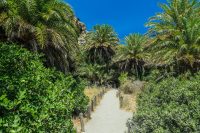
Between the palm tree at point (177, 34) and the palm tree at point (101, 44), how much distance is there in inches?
1407

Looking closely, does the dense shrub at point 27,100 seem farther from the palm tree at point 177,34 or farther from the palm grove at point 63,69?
the palm tree at point 177,34

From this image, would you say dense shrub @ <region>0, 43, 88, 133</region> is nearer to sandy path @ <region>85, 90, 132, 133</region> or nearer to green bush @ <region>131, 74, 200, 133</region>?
green bush @ <region>131, 74, 200, 133</region>

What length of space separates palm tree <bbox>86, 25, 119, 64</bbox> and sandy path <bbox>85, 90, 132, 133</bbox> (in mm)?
33232

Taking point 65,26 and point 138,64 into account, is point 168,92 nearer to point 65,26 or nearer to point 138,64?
point 65,26

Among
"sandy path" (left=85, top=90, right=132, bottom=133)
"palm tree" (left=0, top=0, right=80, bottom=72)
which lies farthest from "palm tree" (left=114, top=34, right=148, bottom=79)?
"palm tree" (left=0, top=0, right=80, bottom=72)

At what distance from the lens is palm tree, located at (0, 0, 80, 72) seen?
1984 cm

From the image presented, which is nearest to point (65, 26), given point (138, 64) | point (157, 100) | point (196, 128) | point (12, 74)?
point (157, 100)

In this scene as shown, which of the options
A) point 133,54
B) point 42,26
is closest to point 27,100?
point 42,26

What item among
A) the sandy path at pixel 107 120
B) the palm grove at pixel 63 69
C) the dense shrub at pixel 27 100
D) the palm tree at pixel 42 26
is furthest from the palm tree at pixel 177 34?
the dense shrub at pixel 27 100

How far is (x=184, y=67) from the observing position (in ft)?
88.3

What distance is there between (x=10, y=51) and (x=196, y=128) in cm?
723

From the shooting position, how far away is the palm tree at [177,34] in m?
26.0

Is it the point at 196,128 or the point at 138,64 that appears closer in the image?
the point at 196,128

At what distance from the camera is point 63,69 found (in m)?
23.1
